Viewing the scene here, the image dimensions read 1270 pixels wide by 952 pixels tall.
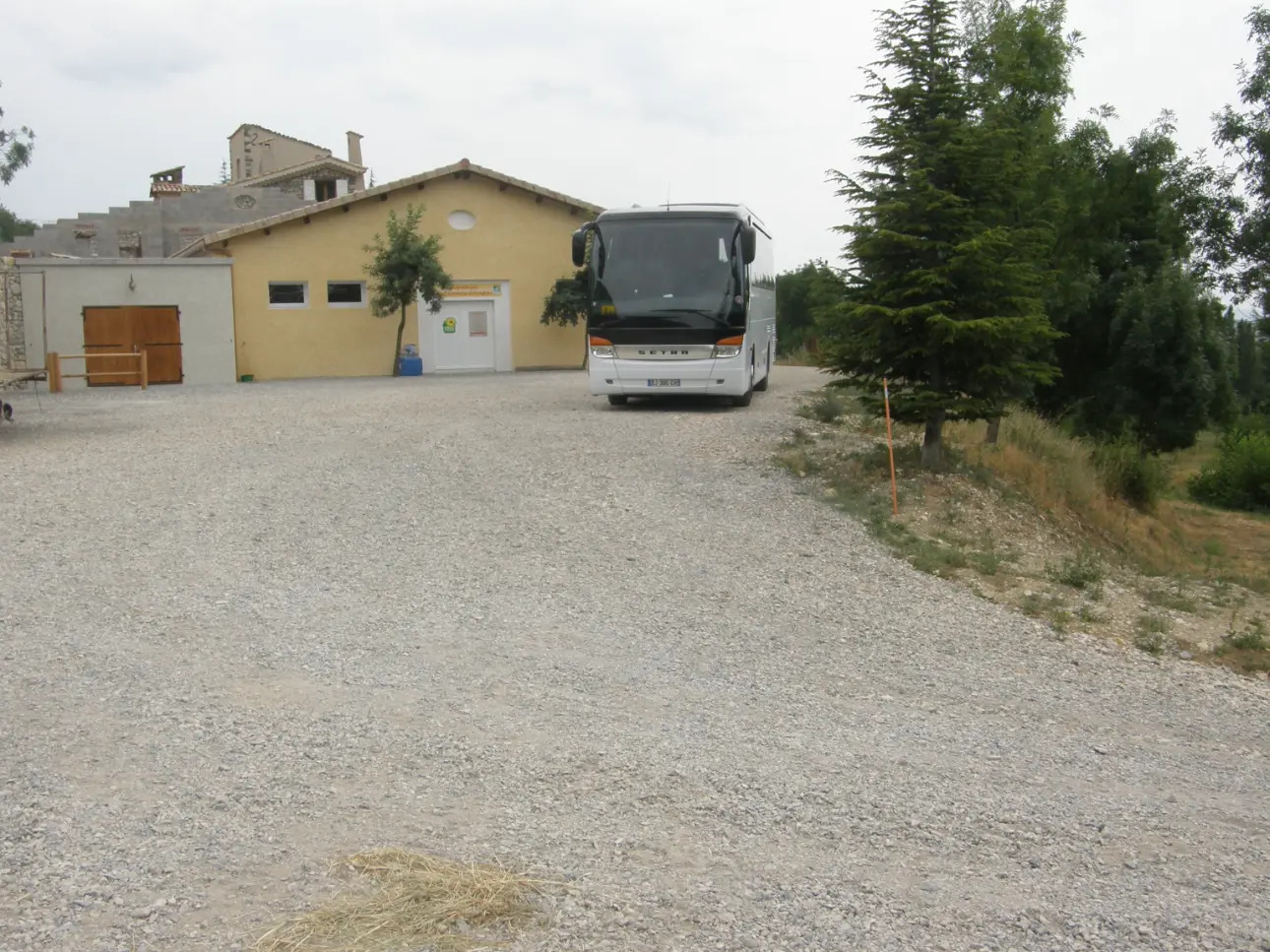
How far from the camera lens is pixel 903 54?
13.0m

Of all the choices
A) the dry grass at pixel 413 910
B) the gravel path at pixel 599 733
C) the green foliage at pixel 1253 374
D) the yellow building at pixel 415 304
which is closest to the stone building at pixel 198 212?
the yellow building at pixel 415 304

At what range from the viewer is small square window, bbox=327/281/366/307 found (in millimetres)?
34594

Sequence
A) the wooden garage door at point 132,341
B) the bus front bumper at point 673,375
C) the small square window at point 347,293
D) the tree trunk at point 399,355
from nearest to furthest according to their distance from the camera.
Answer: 1. the bus front bumper at point 673,375
2. the wooden garage door at point 132,341
3. the tree trunk at point 399,355
4. the small square window at point 347,293

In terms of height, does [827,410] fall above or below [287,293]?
below

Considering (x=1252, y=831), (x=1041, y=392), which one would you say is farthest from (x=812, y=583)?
(x=1041, y=392)

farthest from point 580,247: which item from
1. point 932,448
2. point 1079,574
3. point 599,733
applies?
point 599,733

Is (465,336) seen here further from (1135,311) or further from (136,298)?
(1135,311)

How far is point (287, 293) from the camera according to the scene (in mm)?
34281

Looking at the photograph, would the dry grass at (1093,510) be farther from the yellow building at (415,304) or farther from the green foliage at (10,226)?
the green foliage at (10,226)

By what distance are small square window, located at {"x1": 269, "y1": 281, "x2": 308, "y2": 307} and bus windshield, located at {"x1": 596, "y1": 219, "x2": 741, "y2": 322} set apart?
16.7 meters

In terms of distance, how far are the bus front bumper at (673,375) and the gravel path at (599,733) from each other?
7269 mm

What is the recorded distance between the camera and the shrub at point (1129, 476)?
21438 millimetres

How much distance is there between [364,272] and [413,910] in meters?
31.4

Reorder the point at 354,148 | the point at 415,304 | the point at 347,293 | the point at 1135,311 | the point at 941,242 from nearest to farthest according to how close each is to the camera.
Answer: the point at 941,242 < the point at 1135,311 < the point at 347,293 < the point at 415,304 < the point at 354,148
